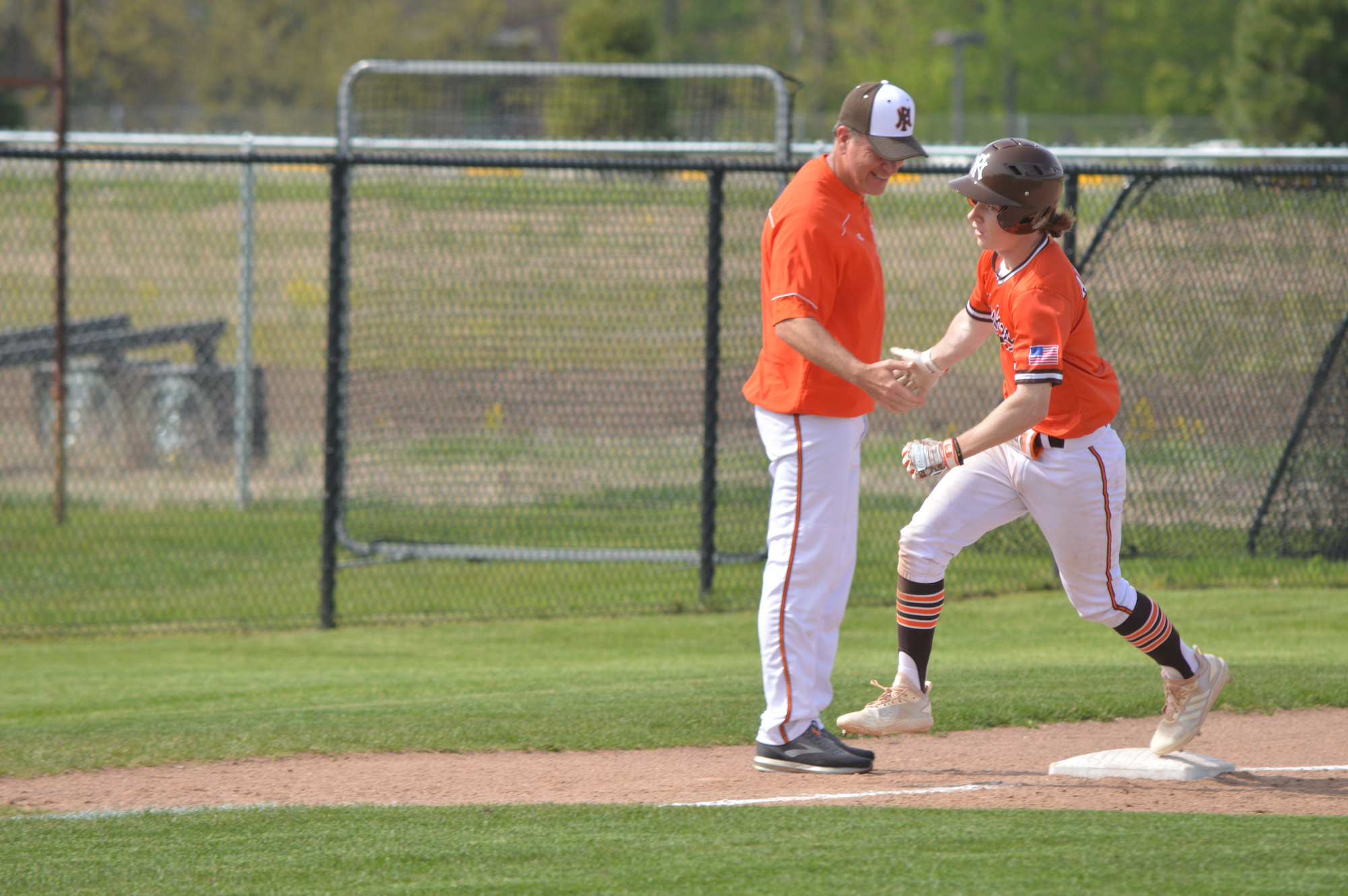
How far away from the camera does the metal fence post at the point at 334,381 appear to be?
7.41 meters

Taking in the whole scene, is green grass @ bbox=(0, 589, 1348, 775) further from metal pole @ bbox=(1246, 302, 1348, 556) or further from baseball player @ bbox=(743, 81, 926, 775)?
baseball player @ bbox=(743, 81, 926, 775)

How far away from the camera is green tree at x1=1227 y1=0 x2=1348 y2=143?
75.2 feet

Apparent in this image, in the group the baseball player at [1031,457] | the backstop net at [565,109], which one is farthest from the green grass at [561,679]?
the backstop net at [565,109]

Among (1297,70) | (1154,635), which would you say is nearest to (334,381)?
(1154,635)

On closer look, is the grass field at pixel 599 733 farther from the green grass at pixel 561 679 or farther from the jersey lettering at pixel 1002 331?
the jersey lettering at pixel 1002 331

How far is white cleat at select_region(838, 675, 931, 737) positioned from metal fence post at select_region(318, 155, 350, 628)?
13.4ft

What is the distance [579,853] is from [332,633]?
4.46 meters

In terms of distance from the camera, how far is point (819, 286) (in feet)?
13.8

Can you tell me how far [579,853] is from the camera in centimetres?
360

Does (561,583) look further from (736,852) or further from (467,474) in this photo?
(736,852)

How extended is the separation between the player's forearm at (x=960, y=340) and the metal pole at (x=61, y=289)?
6472mm

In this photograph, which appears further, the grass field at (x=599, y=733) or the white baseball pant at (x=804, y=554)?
the white baseball pant at (x=804, y=554)

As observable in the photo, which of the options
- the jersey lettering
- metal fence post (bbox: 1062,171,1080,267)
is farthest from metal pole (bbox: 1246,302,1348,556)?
the jersey lettering

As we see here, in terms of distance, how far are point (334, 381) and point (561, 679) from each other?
246cm
